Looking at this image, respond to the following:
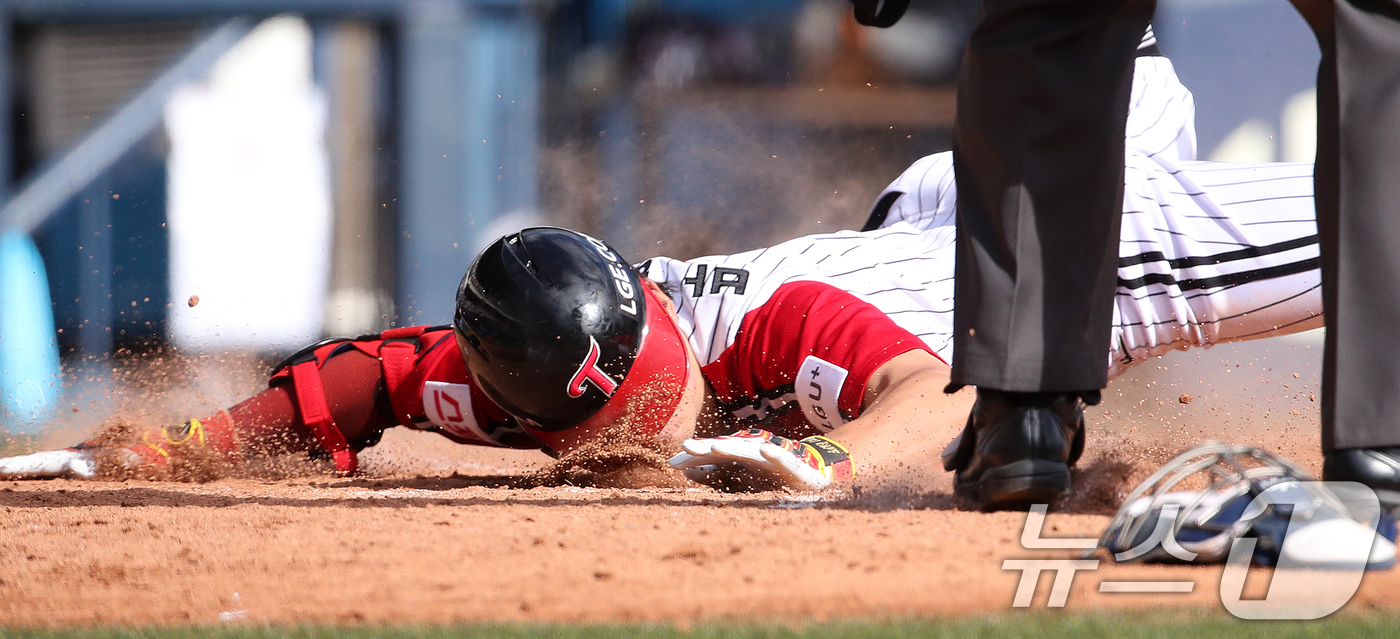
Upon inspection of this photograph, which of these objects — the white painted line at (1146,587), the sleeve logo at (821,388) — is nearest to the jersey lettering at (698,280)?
the sleeve logo at (821,388)

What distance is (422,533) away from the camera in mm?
1708

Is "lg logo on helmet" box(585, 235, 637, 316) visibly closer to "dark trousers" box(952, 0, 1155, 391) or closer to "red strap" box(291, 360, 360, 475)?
"red strap" box(291, 360, 360, 475)

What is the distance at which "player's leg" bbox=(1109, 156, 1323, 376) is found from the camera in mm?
2764

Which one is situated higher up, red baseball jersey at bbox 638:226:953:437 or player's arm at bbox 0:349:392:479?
red baseball jersey at bbox 638:226:953:437

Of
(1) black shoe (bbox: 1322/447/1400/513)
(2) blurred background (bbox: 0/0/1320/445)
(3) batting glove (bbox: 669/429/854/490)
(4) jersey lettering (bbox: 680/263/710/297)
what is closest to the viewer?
(1) black shoe (bbox: 1322/447/1400/513)

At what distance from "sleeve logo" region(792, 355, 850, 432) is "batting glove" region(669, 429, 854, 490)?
0.37 meters

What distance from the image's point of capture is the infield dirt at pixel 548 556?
1234 millimetres

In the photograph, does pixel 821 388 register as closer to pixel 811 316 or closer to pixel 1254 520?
pixel 811 316

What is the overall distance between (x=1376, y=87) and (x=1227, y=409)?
4821mm

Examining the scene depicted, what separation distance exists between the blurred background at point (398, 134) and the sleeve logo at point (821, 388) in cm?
351

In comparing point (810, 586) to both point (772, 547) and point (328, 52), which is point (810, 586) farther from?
point (328, 52)

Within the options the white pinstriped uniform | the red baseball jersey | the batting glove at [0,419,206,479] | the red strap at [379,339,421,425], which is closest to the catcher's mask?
the red baseball jersey

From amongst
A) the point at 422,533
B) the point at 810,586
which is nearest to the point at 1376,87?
the point at 810,586

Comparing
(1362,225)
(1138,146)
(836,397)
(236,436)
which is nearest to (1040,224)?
(1362,225)
